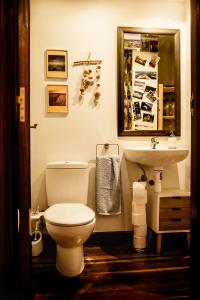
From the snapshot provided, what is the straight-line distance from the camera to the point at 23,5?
1147 millimetres

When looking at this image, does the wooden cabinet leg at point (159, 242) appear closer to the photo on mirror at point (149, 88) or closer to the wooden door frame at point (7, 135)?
the photo on mirror at point (149, 88)

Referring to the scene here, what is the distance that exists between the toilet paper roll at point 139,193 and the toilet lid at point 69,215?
554mm

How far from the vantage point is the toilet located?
1.80 metres

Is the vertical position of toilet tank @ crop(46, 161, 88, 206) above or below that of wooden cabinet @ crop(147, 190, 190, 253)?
above

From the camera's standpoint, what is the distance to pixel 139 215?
7.95ft

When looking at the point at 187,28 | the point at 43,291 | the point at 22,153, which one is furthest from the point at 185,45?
the point at 43,291

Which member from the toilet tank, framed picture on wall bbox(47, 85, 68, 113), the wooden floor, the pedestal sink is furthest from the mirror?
the wooden floor

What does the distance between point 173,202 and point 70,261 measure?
3.31ft

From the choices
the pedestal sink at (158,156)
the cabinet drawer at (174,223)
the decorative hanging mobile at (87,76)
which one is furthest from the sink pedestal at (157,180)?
the decorative hanging mobile at (87,76)

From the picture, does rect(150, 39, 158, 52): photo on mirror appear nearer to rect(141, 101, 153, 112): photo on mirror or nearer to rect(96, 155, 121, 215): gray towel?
rect(141, 101, 153, 112): photo on mirror

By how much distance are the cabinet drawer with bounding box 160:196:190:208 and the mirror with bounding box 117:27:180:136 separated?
67 centimetres

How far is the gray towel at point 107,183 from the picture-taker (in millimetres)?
2518

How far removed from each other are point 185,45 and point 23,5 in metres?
1.97

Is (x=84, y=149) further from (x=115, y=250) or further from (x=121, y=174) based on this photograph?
(x=115, y=250)
